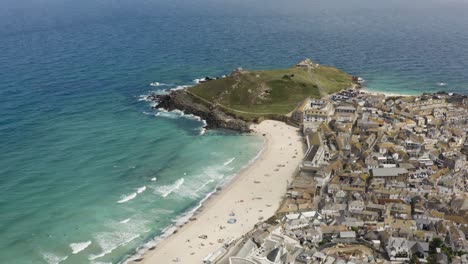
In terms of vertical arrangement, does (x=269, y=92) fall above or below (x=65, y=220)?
above

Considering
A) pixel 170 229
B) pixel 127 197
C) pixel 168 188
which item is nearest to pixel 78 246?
pixel 170 229

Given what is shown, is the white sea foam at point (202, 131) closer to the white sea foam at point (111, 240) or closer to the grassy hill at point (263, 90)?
the grassy hill at point (263, 90)

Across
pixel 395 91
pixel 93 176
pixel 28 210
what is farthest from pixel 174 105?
pixel 395 91

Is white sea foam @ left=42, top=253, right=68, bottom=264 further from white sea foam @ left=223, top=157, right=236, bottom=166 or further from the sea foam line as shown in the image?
white sea foam @ left=223, top=157, right=236, bottom=166

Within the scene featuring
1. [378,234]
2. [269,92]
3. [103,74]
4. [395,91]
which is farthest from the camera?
[103,74]

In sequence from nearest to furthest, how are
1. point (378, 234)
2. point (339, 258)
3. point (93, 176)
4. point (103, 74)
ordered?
point (339, 258)
point (378, 234)
point (93, 176)
point (103, 74)

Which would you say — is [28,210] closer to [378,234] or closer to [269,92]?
[378,234]
